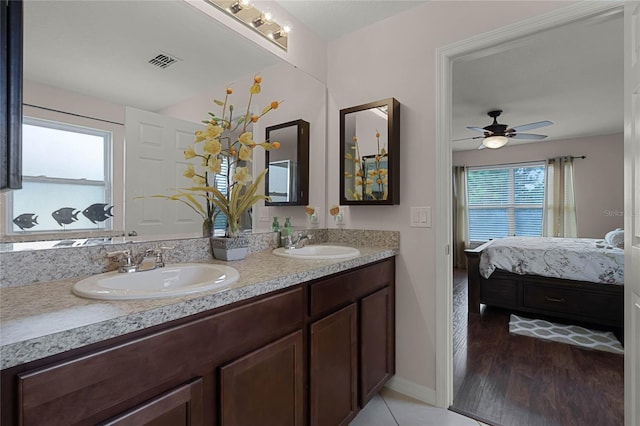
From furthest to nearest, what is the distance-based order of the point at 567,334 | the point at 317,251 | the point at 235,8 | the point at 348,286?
the point at 567,334 → the point at 317,251 → the point at 235,8 → the point at 348,286

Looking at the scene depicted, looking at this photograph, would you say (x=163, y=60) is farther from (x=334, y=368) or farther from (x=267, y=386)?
(x=334, y=368)

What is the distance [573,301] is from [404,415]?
232 centimetres

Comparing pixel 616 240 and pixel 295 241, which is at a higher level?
Result: pixel 295 241

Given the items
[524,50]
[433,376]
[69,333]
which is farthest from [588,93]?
[69,333]

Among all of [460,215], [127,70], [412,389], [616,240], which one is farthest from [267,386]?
[460,215]

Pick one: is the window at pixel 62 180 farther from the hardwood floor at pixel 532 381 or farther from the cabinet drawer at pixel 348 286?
the hardwood floor at pixel 532 381

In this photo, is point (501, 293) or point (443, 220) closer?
point (443, 220)

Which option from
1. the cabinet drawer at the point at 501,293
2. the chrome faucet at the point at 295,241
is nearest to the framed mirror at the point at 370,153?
the chrome faucet at the point at 295,241

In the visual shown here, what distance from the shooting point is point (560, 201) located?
17.4 ft

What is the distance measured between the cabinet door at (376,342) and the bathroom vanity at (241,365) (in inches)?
0.4

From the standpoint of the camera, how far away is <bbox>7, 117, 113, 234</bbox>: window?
3.30 ft

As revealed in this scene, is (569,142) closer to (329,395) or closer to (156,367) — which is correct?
(329,395)

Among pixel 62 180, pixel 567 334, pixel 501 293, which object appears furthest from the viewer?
pixel 501 293

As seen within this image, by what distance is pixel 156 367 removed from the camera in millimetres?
761
